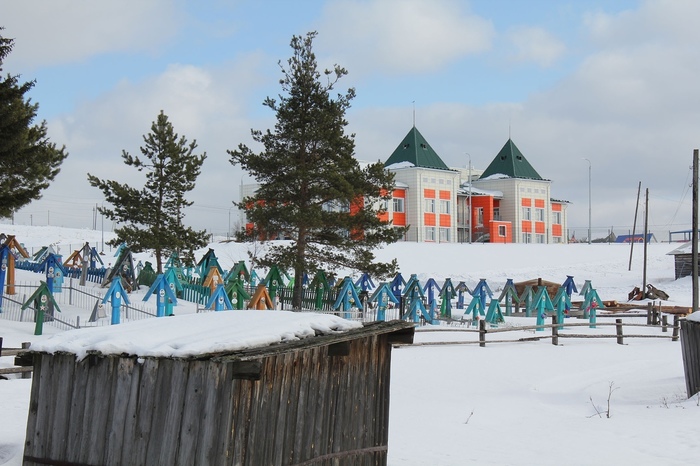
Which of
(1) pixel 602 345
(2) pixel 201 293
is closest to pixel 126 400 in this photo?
(1) pixel 602 345

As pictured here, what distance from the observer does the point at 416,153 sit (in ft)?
269

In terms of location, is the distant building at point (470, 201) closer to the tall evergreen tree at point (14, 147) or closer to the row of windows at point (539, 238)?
the row of windows at point (539, 238)

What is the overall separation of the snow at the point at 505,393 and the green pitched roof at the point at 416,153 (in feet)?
150

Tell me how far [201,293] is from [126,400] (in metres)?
A: 28.8

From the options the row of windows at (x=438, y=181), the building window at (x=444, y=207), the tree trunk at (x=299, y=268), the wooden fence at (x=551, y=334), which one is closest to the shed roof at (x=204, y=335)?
the wooden fence at (x=551, y=334)

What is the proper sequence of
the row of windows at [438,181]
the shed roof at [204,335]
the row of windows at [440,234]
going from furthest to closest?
1. the row of windows at [440,234]
2. the row of windows at [438,181]
3. the shed roof at [204,335]

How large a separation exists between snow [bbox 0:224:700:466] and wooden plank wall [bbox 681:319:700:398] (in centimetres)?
33

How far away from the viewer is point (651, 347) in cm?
2908

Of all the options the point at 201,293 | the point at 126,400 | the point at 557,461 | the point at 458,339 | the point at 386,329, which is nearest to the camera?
the point at 126,400

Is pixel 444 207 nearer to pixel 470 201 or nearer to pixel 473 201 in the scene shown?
pixel 470 201

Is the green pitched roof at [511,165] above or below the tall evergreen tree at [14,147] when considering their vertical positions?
above

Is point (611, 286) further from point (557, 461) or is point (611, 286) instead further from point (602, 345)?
point (557, 461)

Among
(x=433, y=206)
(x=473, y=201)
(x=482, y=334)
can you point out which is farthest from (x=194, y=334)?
(x=473, y=201)

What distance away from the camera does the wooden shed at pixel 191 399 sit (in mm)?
7816
